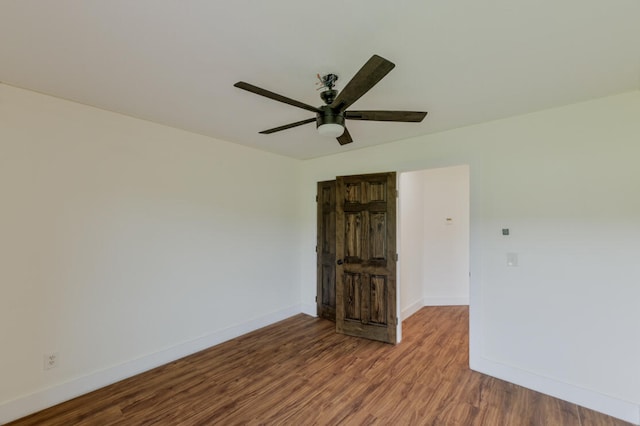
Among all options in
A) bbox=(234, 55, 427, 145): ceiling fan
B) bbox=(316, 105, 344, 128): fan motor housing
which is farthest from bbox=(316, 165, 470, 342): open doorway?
bbox=(316, 105, 344, 128): fan motor housing

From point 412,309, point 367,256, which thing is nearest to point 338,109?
point 367,256

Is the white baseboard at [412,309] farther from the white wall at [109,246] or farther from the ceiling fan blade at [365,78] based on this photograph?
the ceiling fan blade at [365,78]

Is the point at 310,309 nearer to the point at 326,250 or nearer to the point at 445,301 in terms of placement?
the point at 326,250

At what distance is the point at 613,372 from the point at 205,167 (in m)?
4.55

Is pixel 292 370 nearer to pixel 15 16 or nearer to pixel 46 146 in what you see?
pixel 46 146

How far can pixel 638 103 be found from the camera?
2.19 m

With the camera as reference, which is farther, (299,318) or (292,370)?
(299,318)

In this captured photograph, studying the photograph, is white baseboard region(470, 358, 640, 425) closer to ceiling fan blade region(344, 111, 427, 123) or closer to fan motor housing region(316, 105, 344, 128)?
ceiling fan blade region(344, 111, 427, 123)

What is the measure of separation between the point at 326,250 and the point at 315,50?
10.5 feet

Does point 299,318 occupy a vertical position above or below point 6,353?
below

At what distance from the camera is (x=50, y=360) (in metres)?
2.34

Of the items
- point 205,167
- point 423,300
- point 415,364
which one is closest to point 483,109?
point 415,364

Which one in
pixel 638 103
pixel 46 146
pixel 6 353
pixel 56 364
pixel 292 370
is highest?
pixel 638 103

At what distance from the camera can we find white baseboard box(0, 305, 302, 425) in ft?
7.18
